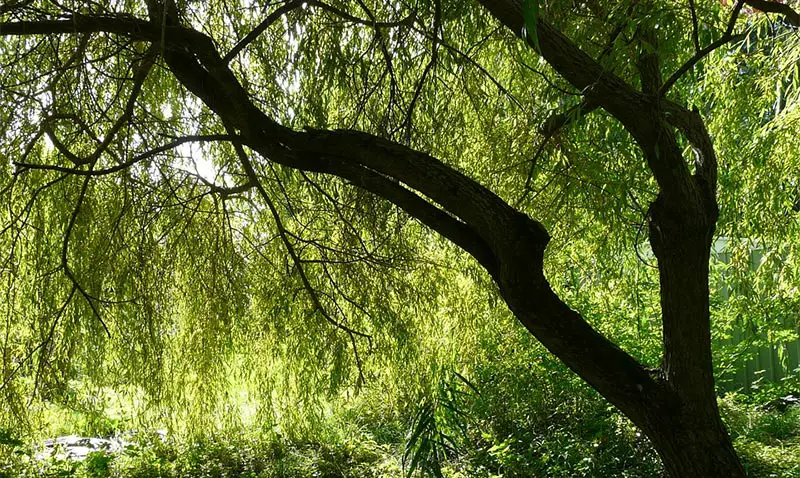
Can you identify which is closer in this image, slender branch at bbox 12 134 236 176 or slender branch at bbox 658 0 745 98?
slender branch at bbox 658 0 745 98

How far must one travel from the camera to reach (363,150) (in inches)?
85.1

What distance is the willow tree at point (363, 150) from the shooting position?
2.13 metres

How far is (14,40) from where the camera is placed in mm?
3279

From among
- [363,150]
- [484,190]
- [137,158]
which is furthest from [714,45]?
[137,158]

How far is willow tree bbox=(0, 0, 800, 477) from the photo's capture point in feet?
7.00

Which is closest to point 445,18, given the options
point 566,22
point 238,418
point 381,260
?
point 566,22

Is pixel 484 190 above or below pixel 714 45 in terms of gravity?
below

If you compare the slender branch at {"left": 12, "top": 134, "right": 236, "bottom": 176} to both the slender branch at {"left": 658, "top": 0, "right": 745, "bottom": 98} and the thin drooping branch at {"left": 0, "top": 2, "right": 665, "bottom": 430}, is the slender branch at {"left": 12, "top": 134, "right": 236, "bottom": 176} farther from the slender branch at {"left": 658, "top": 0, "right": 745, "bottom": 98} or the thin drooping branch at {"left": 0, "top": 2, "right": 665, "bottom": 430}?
the slender branch at {"left": 658, "top": 0, "right": 745, "bottom": 98}

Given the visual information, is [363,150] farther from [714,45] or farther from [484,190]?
[714,45]

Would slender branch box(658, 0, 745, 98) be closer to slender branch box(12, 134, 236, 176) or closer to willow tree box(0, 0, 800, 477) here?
willow tree box(0, 0, 800, 477)

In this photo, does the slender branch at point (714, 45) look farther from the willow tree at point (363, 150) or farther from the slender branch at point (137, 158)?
the slender branch at point (137, 158)

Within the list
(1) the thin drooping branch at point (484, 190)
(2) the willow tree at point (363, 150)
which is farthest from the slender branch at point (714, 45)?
(1) the thin drooping branch at point (484, 190)

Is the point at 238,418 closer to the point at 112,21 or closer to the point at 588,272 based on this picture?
the point at 588,272

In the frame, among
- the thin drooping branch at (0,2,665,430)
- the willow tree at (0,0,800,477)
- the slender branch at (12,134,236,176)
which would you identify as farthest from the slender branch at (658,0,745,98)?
the slender branch at (12,134,236,176)
